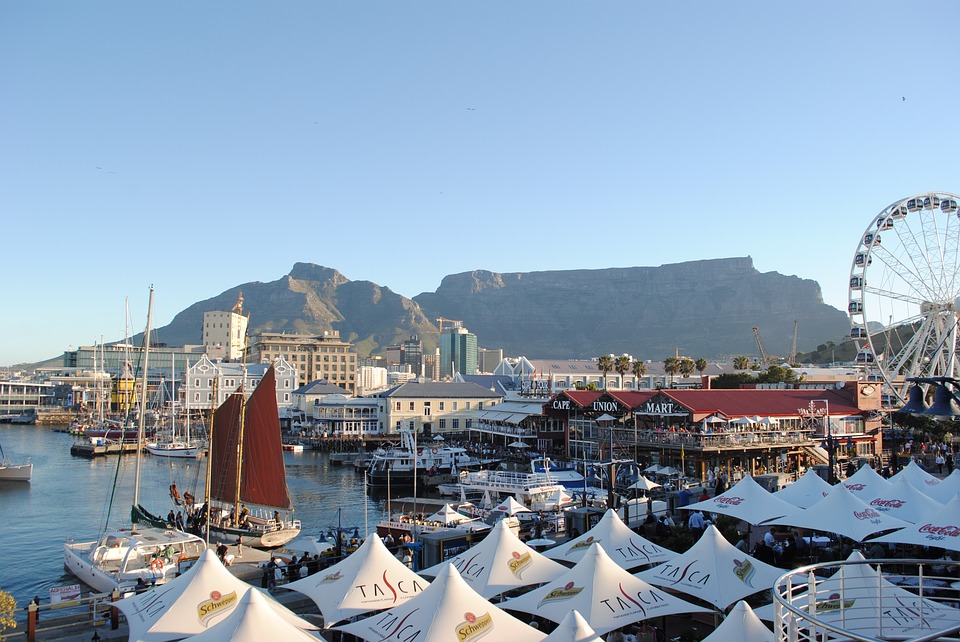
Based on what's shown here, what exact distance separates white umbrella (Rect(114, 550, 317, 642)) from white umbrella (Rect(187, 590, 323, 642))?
1520 millimetres

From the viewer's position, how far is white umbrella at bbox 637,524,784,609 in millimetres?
15695

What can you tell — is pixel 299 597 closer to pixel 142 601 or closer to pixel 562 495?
pixel 142 601

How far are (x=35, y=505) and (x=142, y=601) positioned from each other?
40.1 meters

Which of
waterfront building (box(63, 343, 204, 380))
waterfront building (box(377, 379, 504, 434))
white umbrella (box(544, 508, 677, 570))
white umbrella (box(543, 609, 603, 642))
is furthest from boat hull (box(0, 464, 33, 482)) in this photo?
waterfront building (box(63, 343, 204, 380))

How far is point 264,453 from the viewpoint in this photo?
35.5 metres

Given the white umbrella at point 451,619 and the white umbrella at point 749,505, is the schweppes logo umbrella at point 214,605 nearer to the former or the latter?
the white umbrella at point 451,619

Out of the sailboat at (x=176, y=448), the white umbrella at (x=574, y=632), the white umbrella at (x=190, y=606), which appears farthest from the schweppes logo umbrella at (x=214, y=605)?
the sailboat at (x=176, y=448)

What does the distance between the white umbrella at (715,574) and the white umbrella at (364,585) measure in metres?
5.48

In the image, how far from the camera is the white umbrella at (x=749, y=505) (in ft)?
75.2

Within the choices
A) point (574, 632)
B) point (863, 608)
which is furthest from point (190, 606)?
point (863, 608)

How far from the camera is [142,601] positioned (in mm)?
15859

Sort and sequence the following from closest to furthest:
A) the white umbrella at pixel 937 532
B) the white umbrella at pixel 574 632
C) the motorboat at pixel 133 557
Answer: the white umbrella at pixel 574 632, the white umbrella at pixel 937 532, the motorboat at pixel 133 557

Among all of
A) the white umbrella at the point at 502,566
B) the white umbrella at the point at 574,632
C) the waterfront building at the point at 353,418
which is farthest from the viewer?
the waterfront building at the point at 353,418

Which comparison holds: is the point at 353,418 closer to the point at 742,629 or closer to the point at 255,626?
the point at 255,626
